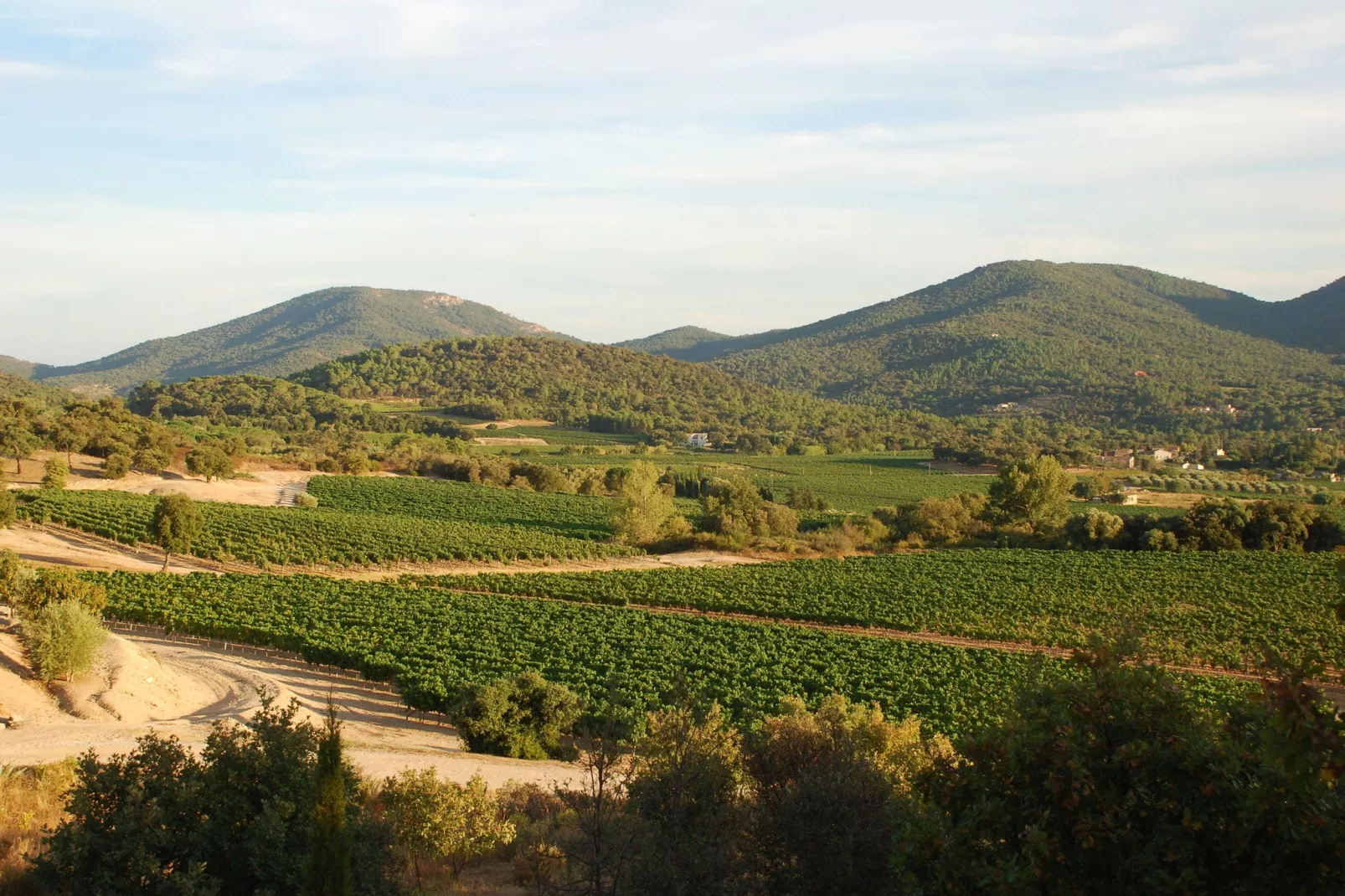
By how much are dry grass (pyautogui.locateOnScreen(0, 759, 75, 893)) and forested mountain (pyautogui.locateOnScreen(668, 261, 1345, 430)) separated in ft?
448

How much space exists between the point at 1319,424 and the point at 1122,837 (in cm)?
13685

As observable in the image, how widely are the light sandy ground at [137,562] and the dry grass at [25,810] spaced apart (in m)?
30.6

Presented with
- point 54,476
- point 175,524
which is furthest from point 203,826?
point 54,476

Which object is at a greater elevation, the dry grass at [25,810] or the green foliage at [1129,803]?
the green foliage at [1129,803]

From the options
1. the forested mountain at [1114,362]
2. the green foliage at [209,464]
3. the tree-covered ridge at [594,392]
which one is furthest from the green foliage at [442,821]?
the forested mountain at [1114,362]

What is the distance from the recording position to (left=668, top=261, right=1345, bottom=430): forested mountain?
448ft

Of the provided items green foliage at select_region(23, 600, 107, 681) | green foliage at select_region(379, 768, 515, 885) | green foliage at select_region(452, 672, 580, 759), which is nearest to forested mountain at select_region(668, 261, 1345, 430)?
green foliage at select_region(452, 672, 580, 759)

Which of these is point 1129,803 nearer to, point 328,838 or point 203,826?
point 328,838

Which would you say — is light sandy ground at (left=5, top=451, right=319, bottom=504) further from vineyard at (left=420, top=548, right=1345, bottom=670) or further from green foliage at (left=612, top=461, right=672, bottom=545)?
vineyard at (left=420, top=548, right=1345, bottom=670)

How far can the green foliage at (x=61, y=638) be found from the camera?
2111 cm

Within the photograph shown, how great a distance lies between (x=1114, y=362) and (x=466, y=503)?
414 ft

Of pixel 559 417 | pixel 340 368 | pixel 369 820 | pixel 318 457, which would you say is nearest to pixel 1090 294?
pixel 559 417

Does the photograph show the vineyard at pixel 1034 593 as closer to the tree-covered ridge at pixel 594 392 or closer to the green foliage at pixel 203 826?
the green foliage at pixel 203 826

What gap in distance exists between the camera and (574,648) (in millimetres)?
31047
